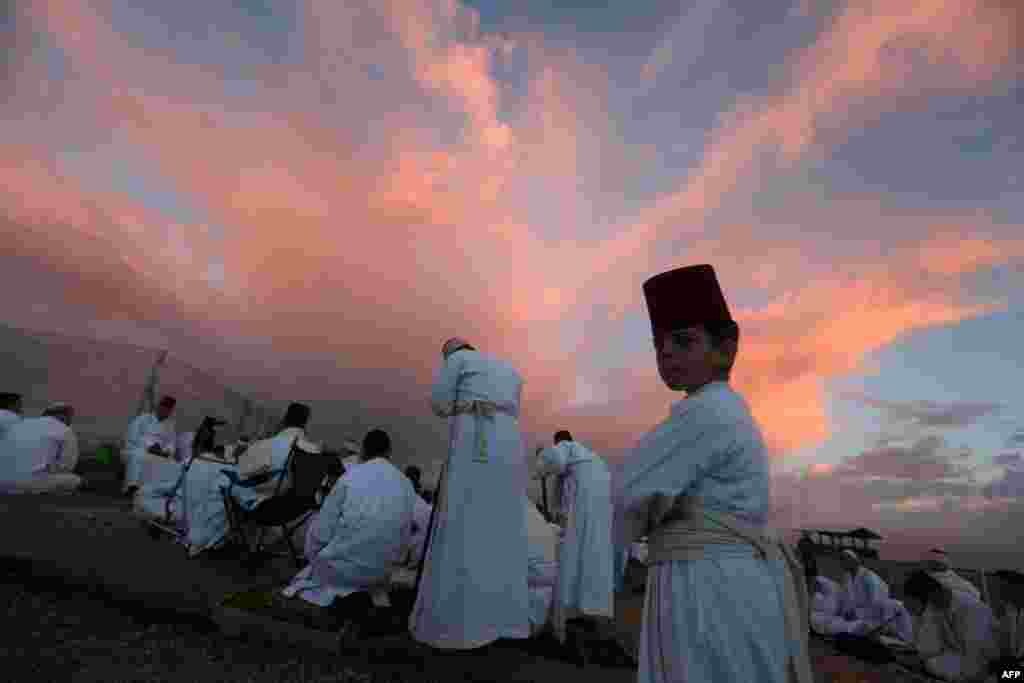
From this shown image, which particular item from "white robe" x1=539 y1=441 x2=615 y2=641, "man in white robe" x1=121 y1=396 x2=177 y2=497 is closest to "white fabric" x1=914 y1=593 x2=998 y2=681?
"white robe" x1=539 y1=441 x2=615 y2=641

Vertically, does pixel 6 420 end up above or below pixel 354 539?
above

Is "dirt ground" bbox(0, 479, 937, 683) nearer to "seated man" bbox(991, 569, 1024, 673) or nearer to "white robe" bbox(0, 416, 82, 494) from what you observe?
"seated man" bbox(991, 569, 1024, 673)

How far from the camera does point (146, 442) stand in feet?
38.6

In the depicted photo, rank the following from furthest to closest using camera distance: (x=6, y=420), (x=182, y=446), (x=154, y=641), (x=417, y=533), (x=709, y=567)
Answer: (x=182, y=446)
(x=6, y=420)
(x=417, y=533)
(x=154, y=641)
(x=709, y=567)

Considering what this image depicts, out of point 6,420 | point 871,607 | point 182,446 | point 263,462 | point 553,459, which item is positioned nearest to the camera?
point 263,462

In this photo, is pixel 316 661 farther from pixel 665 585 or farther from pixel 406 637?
pixel 665 585

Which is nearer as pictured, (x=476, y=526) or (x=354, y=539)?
(x=476, y=526)

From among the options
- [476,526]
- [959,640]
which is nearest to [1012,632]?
[959,640]

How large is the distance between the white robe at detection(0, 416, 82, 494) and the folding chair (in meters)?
4.71

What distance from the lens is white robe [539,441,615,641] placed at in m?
5.16

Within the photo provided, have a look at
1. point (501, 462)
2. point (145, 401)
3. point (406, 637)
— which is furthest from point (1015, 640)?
point (145, 401)

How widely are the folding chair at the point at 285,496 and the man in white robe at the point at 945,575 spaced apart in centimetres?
810

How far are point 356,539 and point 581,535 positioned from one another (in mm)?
2514

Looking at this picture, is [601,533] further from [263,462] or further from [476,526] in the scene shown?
[263,462]
